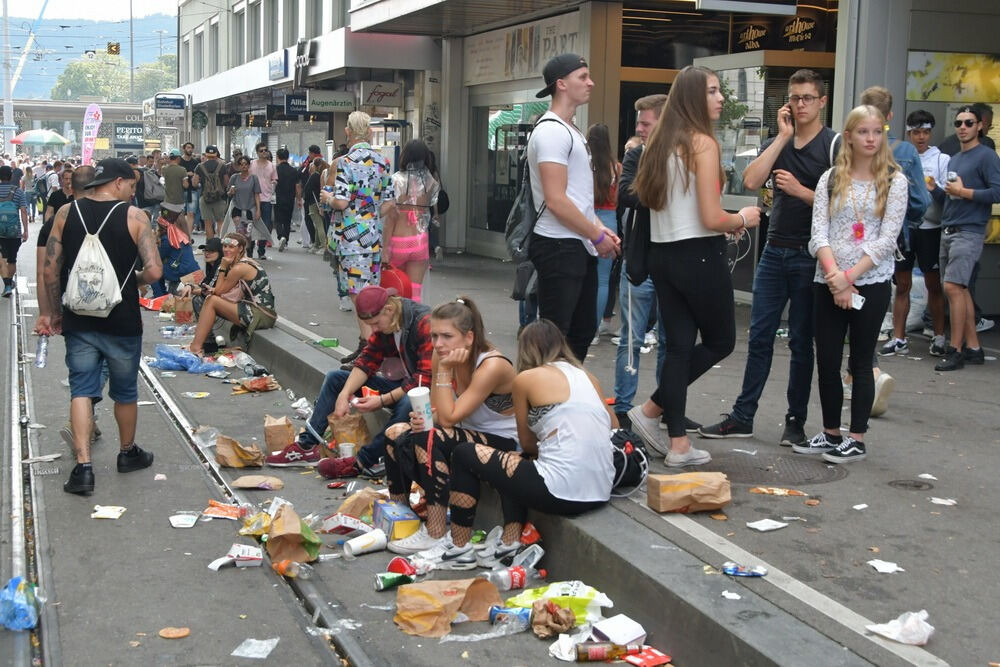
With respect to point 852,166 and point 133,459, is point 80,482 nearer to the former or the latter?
point 133,459

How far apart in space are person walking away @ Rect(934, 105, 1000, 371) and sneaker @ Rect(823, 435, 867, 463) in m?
3.05

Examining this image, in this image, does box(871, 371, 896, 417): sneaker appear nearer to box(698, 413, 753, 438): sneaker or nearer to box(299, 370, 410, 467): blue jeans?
box(698, 413, 753, 438): sneaker

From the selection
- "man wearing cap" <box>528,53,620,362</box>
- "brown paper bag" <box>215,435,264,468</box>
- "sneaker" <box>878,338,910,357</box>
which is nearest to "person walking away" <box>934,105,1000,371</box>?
"sneaker" <box>878,338,910,357</box>

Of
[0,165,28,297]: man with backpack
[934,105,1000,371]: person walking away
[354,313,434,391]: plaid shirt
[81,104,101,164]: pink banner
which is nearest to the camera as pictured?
[354,313,434,391]: plaid shirt

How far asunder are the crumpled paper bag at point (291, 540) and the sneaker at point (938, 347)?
6024 millimetres

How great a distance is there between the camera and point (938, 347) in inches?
383

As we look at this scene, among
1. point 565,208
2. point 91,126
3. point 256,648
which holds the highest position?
point 91,126

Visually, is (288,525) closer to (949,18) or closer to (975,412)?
(975,412)

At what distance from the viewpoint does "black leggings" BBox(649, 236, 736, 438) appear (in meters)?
5.80

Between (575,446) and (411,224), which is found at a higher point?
(411,224)

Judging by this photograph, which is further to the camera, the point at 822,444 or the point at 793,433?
the point at 793,433

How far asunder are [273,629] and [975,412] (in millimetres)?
4858

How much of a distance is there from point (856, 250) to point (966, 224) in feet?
12.2

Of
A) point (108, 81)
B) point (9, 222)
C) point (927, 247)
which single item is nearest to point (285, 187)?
point (9, 222)
